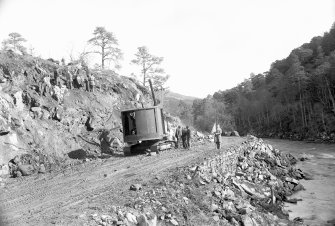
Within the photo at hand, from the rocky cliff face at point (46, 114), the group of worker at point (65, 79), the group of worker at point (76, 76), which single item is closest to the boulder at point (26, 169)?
the rocky cliff face at point (46, 114)

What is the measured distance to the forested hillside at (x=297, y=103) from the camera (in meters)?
52.2

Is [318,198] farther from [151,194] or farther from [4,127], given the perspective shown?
[4,127]

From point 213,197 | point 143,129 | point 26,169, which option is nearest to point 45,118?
point 26,169

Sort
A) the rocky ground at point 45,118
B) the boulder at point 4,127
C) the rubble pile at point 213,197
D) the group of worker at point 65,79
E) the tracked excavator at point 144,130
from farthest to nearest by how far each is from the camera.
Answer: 1. the group of worker at point 65,79
2. the tracked excavator at point 144,130
3. the rocky ground at point 45,118
4. the boulder at point 4,127
5. the rubble pile at point 213,197

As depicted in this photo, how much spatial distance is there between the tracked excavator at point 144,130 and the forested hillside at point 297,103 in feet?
116

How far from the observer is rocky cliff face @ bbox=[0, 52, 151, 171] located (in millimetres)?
16375

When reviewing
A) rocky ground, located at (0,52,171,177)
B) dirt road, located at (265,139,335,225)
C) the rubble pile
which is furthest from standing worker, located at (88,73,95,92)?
dirt road, located at (265,139,335,225)

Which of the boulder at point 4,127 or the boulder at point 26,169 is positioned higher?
the boulder at point 4,127

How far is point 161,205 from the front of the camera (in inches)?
346

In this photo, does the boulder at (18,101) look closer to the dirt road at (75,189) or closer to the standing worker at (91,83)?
the dirt road at (75,189)

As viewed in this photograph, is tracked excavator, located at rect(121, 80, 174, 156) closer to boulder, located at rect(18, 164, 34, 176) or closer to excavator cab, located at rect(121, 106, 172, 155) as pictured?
excavator cab, located at rect(121, 106, 172, 155)

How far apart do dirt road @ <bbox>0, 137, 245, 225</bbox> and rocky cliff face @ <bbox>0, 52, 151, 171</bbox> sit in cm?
379

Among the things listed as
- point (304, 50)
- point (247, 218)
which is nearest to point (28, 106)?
point (247, 218)

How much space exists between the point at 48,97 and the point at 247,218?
1610 cm
